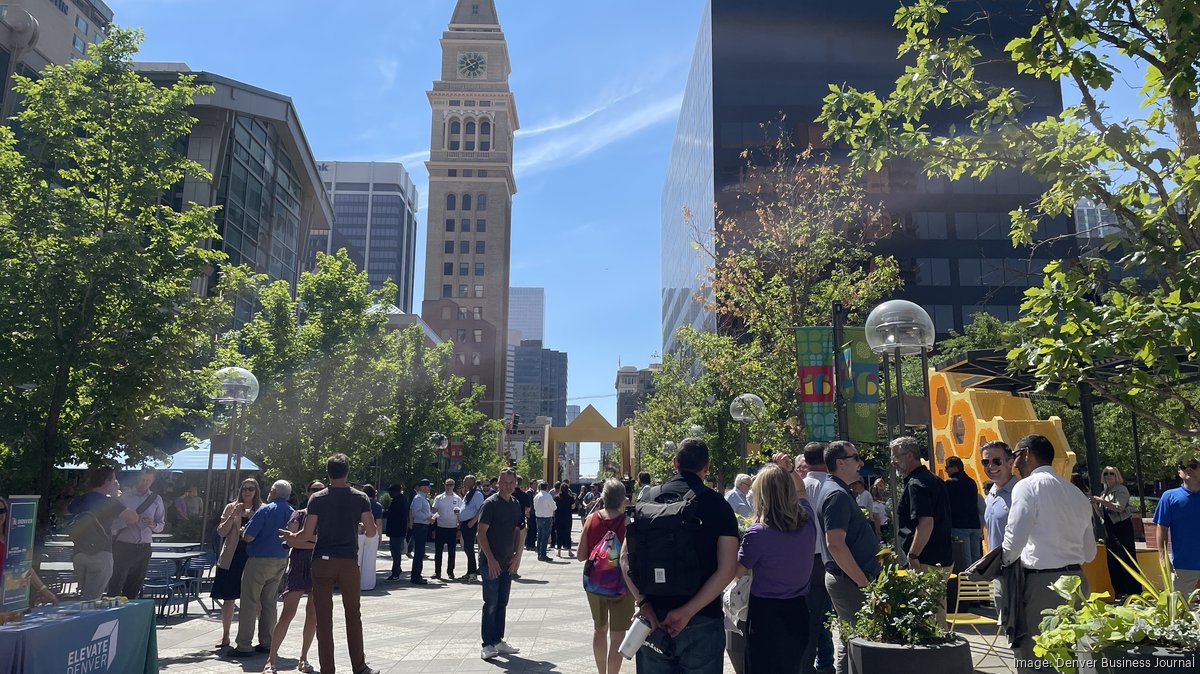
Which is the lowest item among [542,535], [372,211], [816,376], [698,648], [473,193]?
[542,535]

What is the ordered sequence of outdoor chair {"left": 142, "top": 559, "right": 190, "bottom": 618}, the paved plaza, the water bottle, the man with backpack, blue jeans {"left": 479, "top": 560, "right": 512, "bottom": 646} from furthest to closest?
outdoor chair {"left": 142, "top": 559, "right": 190, "bottom": 618} → blue jeans {"left": 479, "top": 560, "right": 512, "bottom": 646} → the paved plaza → the man with backpack → the water bottle

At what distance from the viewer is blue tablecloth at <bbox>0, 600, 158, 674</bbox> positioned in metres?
4.97

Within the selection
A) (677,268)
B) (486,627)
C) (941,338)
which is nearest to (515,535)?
(486,627)

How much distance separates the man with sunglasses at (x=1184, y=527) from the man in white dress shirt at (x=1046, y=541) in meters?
2.83

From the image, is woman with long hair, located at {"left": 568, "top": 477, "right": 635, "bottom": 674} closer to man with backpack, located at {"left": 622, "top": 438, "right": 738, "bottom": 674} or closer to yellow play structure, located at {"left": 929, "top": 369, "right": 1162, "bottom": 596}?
man with backpack, located at {"left": 622, "top": 438, "right": 738, "bottom": 674}

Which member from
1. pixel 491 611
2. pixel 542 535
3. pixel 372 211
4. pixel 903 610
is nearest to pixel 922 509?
pixel 903 610

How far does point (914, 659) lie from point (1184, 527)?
4921 millimetres

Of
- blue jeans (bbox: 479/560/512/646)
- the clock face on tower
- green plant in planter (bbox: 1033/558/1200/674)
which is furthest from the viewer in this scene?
the clock face on tower

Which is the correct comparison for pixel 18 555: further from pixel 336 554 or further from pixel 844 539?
pixel 844 539

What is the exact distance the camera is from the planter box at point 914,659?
461 centimetres

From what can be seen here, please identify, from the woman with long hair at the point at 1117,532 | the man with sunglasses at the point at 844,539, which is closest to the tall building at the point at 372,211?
the woman with long hair at the point at 1117,532

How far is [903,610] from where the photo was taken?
4.84 m

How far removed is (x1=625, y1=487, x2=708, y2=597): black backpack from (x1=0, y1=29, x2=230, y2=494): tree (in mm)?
8632

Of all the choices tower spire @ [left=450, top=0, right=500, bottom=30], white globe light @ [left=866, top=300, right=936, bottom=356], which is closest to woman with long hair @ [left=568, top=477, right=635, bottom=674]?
white globe light @ [left=866, top=300, right=936, bottom=356]
